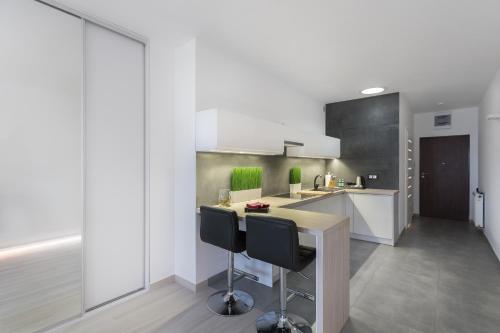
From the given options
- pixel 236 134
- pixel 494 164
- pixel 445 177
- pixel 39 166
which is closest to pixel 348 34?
pixel 236 134

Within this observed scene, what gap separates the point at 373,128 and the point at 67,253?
4701mm

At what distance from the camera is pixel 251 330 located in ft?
6.32

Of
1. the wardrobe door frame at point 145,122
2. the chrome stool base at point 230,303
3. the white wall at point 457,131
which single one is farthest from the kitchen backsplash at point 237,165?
the white wall at point 457,131

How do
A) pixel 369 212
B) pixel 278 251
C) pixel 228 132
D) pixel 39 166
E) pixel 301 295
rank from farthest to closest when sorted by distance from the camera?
pixel 369 212
pixel 228 132
pixel 301 295
pixel 39 166
pixel 278 251

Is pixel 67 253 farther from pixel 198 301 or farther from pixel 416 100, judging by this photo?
pixel 416 100

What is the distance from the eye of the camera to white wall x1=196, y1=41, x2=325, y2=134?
2604 millimetres

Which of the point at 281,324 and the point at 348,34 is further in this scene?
the point at 348,34

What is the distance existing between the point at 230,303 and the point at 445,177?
6.24 m

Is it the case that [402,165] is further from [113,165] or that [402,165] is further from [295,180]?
[113,165]

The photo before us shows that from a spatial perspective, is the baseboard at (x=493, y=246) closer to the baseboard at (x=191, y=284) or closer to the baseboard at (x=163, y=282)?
the baseboard at (x=191, y=284)

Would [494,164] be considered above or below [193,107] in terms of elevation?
below

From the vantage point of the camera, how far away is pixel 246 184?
303 centimetres

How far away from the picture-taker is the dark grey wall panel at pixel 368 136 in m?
4.33

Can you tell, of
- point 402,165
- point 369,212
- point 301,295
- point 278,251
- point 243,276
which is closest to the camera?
point 278,251
